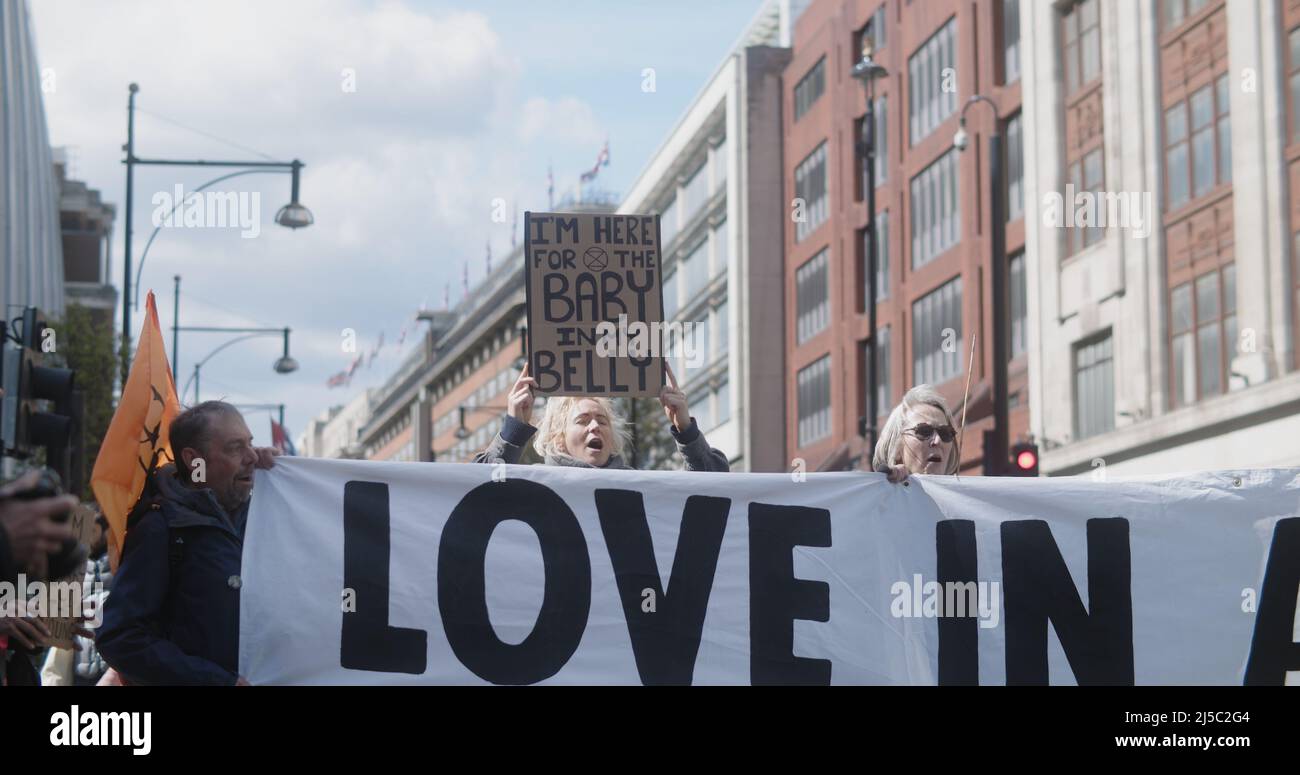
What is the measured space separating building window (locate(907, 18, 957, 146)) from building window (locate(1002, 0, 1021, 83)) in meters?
1.64

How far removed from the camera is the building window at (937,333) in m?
43.6

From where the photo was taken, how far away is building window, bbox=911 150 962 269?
4425 centimetres

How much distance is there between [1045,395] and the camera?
37.8 m

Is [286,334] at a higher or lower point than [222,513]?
higher

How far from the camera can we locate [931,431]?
6711 mm

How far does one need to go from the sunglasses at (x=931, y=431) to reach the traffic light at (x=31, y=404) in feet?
18.2

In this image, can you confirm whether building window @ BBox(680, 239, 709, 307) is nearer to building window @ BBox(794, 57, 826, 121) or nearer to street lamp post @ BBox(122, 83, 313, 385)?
building window @ BBox(794, 57, 826, 121)

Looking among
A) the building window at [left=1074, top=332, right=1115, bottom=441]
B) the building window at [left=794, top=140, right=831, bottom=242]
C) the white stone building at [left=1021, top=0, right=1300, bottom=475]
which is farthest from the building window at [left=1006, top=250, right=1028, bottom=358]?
the building window at [left=794, top=140, right=831, bottom=242]

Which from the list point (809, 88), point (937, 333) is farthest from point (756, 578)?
point (809, 88)
